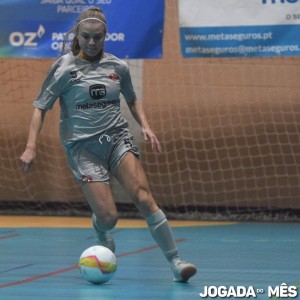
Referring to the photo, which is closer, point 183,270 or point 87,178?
point 183,270

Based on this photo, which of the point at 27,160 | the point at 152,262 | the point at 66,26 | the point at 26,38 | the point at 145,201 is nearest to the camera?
the point at 27,160

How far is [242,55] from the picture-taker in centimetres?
1096

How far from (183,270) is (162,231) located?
34cm

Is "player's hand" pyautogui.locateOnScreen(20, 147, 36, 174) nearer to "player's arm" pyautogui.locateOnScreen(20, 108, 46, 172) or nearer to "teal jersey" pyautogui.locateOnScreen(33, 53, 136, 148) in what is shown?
"player's arm" pyautogui.locateOnScreen(20, 108, 46, 172)

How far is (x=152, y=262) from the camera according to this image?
8203mm

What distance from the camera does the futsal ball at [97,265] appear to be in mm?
6746

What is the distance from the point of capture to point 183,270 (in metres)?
6.84

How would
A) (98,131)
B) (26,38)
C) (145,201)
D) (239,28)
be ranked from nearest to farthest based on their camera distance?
(145,201) → (98,131) → (239,28) → (26,38)

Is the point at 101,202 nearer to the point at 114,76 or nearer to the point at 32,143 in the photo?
the point at 32,143

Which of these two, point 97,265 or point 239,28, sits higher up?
point 239,28

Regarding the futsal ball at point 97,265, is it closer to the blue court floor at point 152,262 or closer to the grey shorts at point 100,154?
the blue court floor at point 152,262

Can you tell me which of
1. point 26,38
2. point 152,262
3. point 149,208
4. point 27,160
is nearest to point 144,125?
point 149,208

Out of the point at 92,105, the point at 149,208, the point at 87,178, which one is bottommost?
the point at 149,208

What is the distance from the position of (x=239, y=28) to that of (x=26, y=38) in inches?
107
